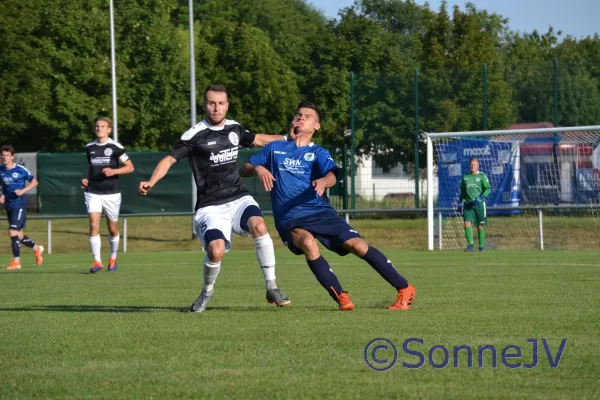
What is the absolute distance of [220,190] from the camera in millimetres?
9305

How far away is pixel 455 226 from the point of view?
81.4ft

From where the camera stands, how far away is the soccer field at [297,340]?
16.8 feet

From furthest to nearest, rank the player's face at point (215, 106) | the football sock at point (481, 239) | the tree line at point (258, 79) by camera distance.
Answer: the tree line at point (258, 79), the football sock at point (481, 239), the player's face at point (215, 106)

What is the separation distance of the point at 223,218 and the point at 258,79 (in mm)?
35269

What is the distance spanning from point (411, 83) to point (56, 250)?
1087 centimetres

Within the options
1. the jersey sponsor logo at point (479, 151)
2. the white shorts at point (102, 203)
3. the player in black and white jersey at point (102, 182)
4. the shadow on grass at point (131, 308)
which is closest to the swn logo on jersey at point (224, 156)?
the shadow on grass at point (131, 308)

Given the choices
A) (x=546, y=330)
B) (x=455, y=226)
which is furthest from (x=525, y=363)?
(x=455, y=226)

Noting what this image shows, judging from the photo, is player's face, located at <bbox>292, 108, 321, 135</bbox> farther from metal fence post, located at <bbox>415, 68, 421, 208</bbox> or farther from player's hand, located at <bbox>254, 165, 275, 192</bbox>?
metal fence post, located at <bbox>415, 68, 421, 208</bbox>

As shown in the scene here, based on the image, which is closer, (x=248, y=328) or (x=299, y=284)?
(x=248, y=328)

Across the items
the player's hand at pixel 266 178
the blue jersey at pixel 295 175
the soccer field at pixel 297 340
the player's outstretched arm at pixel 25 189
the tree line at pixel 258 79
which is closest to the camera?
the soccer field at pixel 297 340

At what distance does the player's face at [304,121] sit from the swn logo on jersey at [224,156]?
2.48ft

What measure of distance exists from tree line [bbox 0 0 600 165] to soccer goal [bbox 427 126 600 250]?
3.28m

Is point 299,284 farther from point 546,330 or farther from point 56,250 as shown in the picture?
point 56,250

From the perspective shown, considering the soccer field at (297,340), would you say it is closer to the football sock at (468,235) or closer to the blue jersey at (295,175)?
the blue jersey at (295,175)
